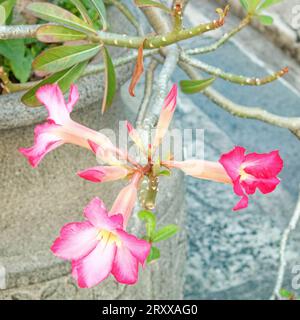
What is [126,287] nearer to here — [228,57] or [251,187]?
[251,187]

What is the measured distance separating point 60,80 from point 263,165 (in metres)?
0.31

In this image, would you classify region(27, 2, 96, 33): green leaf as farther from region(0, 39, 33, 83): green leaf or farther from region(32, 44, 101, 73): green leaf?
region(0, 39, 33, 83): green leaf

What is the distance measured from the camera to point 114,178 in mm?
647

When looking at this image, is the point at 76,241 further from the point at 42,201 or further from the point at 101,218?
the point at 42,201

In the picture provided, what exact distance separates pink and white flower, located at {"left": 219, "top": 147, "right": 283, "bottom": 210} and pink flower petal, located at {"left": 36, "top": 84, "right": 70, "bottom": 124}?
0.16m

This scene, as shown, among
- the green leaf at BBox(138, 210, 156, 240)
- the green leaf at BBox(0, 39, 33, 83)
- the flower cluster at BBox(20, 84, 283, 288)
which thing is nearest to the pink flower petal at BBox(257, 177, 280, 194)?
the flower cluster at BBox(20, 84, 283, 288)

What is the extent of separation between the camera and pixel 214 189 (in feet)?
6.23

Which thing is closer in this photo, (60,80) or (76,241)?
(76,241)

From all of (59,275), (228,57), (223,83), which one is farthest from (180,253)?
(228,57)

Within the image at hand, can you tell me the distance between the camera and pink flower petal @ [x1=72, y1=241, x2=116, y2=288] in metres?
0.60

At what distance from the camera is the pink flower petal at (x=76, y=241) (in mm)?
593

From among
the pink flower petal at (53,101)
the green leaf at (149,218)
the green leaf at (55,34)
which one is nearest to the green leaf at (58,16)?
the green leaf at (55,34)

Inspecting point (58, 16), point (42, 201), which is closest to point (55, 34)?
point (58, 16)

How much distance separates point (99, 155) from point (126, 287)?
52 cm
